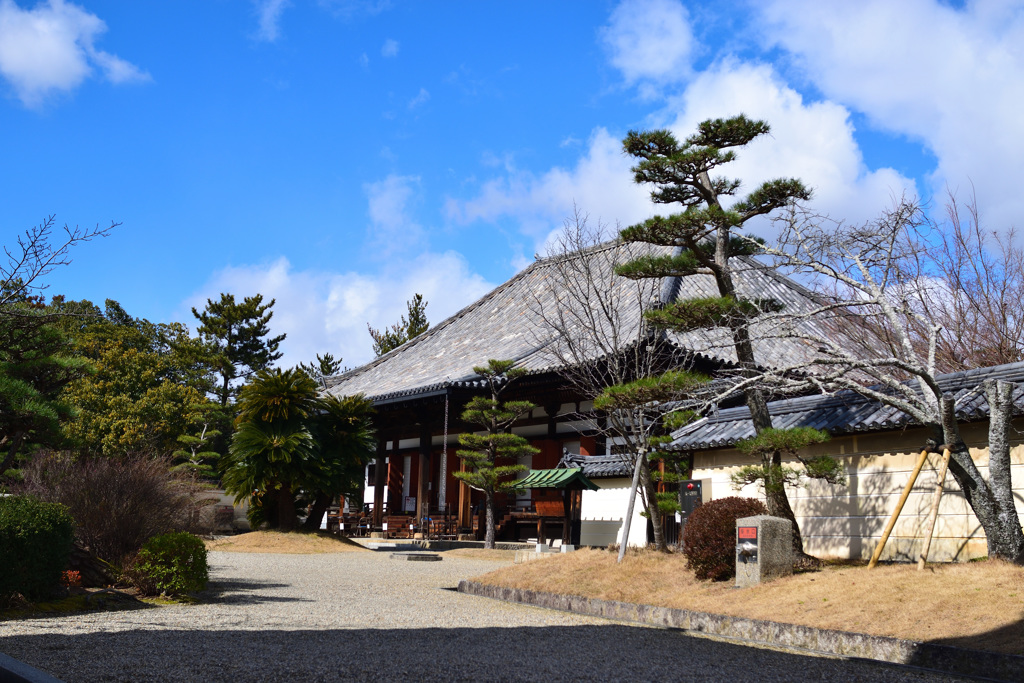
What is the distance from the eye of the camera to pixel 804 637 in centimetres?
722

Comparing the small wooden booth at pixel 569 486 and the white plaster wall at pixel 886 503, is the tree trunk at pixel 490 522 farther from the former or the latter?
the white plaster wall at pixel 886 503

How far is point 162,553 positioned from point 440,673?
16.9 ft

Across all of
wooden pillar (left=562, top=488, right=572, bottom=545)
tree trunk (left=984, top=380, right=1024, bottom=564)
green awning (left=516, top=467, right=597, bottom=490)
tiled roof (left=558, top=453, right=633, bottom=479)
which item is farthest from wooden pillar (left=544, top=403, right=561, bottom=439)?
tree trunk (left=984, top=380, right=1024, bottom=564)

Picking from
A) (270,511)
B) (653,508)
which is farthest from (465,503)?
(653,508)

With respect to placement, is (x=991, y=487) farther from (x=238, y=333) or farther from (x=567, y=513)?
(x=238, y=333)

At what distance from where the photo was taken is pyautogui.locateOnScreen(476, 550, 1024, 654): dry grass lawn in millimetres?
6508

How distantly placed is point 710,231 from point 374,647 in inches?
262

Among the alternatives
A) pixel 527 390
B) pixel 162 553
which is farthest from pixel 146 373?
pixel 162 553

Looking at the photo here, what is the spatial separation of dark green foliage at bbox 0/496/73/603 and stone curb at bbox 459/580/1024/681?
5.50m

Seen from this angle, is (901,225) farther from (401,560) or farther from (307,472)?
(307,472)

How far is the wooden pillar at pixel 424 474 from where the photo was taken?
2336 cm

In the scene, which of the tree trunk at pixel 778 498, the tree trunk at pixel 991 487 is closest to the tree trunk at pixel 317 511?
the tree trunk at pixel 778 498

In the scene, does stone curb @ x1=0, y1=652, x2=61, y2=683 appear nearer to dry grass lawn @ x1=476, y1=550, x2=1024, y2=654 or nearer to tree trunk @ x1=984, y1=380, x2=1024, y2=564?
dry grass lawn @ x1=476, y1=550, x2=1024, y2=654

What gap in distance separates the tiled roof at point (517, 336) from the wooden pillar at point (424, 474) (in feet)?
4.65
